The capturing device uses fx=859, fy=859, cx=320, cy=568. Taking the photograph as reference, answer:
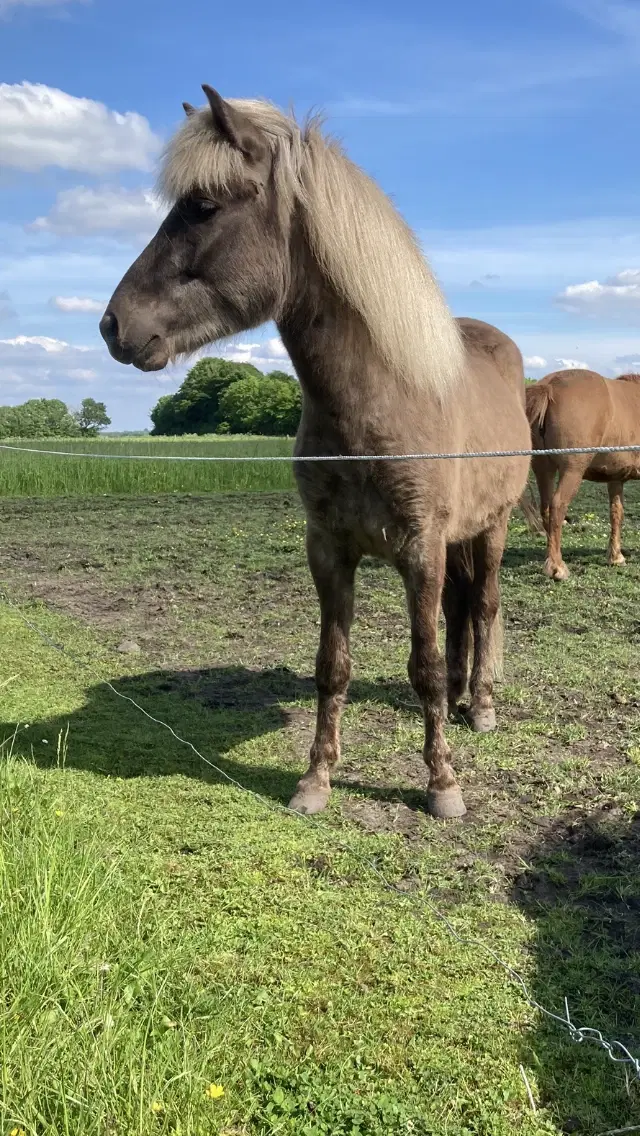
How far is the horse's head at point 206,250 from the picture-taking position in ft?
9.76

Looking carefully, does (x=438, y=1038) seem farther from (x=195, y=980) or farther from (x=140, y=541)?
(x=140, y=541)

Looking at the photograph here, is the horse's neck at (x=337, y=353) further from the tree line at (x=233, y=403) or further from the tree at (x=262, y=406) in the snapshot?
the tree at (x=262, y=406)

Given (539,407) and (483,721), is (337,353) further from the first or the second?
(539,407)

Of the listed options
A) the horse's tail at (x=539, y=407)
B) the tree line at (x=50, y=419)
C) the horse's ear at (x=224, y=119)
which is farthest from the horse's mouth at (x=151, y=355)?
the tree line at (x=50, y=419)

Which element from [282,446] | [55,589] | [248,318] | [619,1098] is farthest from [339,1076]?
[282,446]

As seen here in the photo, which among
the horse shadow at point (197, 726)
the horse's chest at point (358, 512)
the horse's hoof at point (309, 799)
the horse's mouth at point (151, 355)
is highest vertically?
the horse's mouth at point (151, 355)

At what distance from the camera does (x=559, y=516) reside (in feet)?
27.6

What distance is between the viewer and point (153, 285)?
307 cm

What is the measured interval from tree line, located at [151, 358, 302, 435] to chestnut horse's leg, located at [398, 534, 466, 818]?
44.2 m

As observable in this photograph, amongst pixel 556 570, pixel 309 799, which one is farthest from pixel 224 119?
pixel 556 570

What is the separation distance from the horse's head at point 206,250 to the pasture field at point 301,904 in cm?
166

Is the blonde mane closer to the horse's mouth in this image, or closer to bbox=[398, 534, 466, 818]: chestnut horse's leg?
the horse's mouth

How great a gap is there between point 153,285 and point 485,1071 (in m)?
2.63

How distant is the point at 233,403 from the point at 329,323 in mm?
49539
